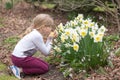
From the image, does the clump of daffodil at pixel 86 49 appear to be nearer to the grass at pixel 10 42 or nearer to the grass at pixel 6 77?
the grass at pixel 6 77

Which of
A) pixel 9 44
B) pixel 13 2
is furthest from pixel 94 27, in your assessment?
pixel 13 2

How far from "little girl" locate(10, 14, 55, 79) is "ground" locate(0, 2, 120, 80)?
15 centimetres

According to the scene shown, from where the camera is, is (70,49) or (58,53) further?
(58,53)

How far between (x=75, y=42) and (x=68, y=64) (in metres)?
0.53

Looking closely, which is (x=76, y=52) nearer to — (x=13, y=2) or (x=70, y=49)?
(x=70, y=49)

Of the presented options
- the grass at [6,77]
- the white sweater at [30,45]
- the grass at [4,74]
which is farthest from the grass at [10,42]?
the grass at [6,77]

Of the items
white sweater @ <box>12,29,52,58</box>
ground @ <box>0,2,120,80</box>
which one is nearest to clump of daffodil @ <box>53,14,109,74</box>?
ground @ <box>0,2,120,80</box>

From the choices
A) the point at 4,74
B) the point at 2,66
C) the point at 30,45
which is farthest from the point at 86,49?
the point at 2,66

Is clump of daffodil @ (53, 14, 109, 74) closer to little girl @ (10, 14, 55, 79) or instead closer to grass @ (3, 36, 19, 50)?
little girl @ (10, 14, 55, 79)

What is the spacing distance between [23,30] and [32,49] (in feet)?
16.3

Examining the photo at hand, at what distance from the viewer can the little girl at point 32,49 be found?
556 cm

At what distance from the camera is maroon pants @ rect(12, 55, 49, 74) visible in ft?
18.5

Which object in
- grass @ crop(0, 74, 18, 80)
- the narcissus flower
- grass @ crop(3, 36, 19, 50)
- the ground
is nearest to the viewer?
the ground

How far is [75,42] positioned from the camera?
515cm
